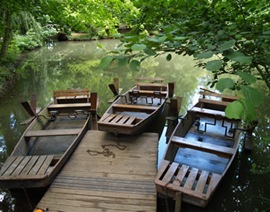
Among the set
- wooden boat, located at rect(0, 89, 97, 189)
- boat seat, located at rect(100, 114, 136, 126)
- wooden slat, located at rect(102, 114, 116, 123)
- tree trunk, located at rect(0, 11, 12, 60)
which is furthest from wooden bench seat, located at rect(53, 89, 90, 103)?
tree trunk, located at rect(0, 11, 12, 60)

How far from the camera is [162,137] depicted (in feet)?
24.7

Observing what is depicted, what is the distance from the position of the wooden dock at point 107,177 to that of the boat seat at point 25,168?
0.36m

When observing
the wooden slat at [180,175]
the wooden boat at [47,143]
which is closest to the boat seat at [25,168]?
the wooden boat at [47,143]

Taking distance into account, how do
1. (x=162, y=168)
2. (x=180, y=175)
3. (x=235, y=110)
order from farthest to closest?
(x=162, y=168)
(x=180, y=175)
(x=235, y=110)

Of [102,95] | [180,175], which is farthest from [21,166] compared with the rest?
[102,95]

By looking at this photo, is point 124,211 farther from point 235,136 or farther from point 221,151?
point 235,136

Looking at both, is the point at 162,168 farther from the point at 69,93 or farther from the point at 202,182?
the point at 69,93

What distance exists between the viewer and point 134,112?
7.62m

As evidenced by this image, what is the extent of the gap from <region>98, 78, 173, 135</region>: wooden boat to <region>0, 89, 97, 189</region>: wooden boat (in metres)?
0.65

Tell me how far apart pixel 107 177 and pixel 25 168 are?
1519mm

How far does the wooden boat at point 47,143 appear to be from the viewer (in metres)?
4.26

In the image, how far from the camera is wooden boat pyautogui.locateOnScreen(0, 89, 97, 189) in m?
4.26

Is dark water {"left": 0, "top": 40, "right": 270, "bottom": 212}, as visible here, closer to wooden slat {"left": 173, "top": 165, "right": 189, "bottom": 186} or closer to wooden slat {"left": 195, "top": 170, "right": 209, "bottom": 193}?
wooden slat {"left": 173, "top": 165, "right": 189, "bottom": 186}

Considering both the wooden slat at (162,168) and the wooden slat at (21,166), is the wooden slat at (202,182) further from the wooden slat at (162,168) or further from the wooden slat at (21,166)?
the wooden slat at (21,166)
